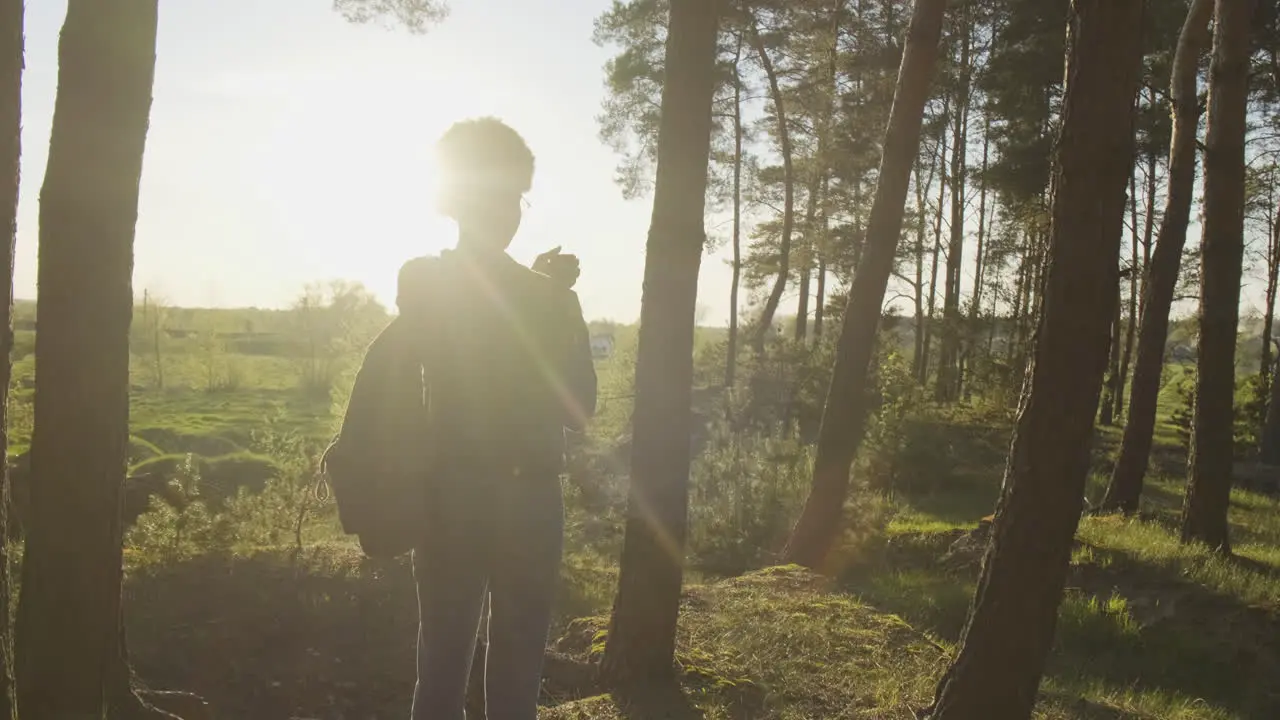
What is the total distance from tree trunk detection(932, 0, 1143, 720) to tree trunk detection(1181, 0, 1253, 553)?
5.14 m

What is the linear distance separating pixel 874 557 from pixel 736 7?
14.1 metres

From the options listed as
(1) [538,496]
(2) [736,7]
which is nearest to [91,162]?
(1) [538,496]

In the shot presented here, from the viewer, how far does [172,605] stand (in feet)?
19.6

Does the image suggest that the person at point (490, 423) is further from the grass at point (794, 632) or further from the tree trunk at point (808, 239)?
the tree trunk at point (808, 239)

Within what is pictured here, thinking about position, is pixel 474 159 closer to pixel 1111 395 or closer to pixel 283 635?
pixel 283 635

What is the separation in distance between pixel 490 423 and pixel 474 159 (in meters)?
0.72

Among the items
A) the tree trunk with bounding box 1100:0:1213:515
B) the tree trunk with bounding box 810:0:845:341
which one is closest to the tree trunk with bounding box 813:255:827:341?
the tree trunk with bounding box 810:0:845:341

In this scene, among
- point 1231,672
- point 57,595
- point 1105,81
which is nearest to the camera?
point 1105,81

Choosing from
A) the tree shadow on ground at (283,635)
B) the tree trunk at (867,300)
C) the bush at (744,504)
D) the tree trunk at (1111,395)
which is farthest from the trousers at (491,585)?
the tree trunk at (1111,395)

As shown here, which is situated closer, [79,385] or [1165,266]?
[79,385]

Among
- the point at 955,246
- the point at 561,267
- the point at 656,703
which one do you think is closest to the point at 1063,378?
the point at 561,267

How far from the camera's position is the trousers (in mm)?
2197

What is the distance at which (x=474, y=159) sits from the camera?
2.30 meters

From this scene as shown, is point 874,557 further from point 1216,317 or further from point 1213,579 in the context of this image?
point 1216,317
